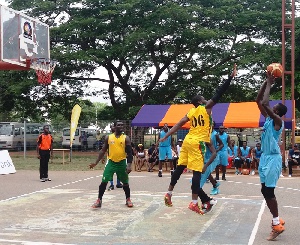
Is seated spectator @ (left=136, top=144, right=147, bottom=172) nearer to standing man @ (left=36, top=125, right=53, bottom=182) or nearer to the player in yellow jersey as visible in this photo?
standing man @ (left=36, top=125, right=53, bottom=182)

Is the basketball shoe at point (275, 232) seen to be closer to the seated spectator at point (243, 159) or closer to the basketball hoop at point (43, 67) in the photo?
the seated spectator at point (243, 159)

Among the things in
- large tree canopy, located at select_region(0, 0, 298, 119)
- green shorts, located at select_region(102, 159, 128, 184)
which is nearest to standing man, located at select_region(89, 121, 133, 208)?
green shorts, located at select_region(102, 159, 128, 184)

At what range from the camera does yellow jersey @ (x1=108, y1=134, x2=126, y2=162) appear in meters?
9.76

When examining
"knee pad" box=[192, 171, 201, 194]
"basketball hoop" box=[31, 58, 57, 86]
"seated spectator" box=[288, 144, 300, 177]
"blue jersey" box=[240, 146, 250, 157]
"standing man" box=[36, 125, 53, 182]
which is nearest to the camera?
"knee pad" box=[192, 171, 201, 194]

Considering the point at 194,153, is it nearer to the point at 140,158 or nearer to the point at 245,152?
the point at 245,152

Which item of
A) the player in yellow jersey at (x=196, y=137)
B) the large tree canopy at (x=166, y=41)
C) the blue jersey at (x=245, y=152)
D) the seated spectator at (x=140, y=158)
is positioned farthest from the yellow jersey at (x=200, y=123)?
the large tree canopy at (x=166, y=41)

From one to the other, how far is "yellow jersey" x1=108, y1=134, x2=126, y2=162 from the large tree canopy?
19496 mm

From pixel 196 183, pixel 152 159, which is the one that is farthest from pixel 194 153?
pixel 152 159

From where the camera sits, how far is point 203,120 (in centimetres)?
859

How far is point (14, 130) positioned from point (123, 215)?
26121 millimetres

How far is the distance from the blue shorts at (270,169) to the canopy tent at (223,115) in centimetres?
1275

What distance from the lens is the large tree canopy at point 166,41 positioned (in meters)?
29.9

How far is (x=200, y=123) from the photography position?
862 cm

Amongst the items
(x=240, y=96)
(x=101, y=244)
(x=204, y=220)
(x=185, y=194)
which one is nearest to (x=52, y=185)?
(x=185, y=194)
